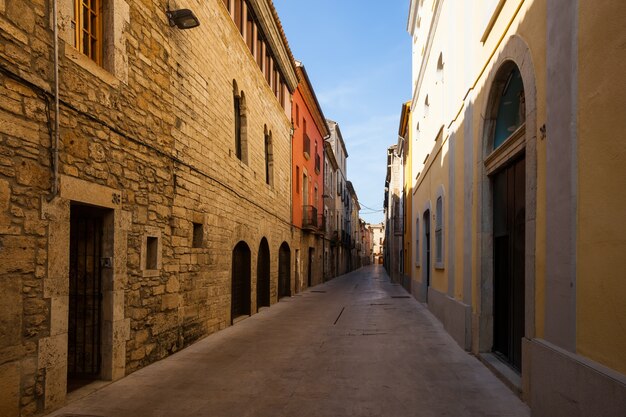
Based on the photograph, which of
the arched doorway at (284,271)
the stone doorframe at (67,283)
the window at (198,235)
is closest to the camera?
the stone doorframe at (67,283)

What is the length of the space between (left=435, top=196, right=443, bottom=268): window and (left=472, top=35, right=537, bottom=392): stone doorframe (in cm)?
376

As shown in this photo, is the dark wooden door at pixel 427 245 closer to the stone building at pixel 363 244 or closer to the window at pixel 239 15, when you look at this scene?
the window at pixel 239 15

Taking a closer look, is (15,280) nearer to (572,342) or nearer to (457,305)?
(572,342)

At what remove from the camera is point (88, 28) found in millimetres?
5730

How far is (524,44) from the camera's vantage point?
5070mm

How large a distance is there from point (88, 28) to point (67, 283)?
307 cm

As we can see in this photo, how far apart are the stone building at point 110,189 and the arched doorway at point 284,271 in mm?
6706

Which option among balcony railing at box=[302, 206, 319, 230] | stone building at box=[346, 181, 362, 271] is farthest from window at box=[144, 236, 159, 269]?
stone building at box=[346, 181, 362, 271]

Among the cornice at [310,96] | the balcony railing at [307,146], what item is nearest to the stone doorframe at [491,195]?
the cornice at [310,96]

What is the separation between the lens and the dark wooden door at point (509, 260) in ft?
18.8

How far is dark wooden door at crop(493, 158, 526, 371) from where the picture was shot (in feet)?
18.8

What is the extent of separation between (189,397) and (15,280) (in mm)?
2154

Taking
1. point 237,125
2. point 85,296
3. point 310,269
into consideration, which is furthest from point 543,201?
point 310,269

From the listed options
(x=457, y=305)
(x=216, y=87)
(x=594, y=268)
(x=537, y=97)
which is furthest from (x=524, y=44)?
(x=216, y=87)
